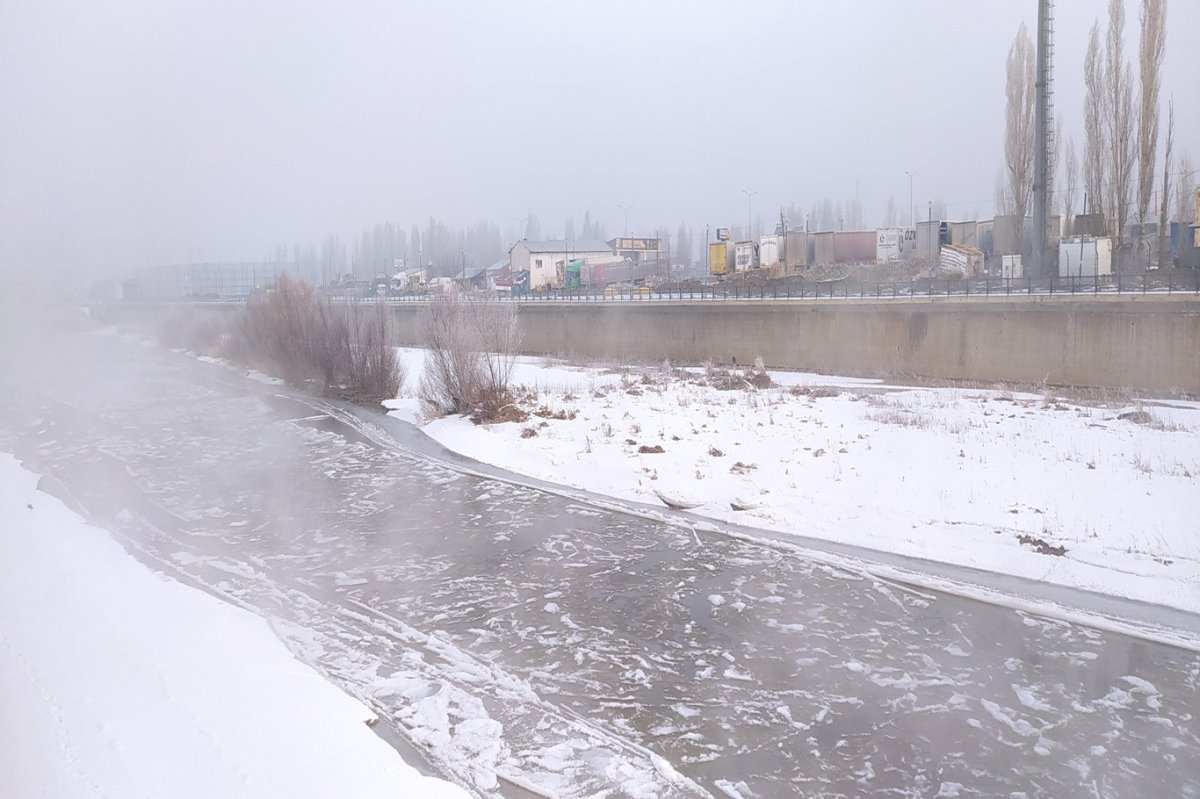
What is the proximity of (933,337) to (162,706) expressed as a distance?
3231cm

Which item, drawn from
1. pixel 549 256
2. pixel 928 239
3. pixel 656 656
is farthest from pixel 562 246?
pixel 656 656

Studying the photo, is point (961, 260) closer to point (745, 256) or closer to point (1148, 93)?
point (1148, 93)

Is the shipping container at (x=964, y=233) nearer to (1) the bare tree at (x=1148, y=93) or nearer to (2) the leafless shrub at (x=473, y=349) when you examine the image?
(1) the bare tree at (x=1148, y=93)

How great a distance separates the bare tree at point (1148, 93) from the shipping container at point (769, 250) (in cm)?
2550

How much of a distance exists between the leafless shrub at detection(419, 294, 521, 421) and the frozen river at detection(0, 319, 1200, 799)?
734cm

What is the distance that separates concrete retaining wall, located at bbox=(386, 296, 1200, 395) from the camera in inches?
1097

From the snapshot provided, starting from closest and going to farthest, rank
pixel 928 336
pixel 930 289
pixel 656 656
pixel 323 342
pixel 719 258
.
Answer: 1. pixel 656 656
2. pixel 323 342
3. pixel 928 336
4. pixel 930 289
5. pixel 719 258

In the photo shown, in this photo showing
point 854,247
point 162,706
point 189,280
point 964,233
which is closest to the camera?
point 162,706

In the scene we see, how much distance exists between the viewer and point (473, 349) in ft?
74.2

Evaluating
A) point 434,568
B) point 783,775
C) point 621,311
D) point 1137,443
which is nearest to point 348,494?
point 434,568

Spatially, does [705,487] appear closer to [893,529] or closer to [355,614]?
[893,529]

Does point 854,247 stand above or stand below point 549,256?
below

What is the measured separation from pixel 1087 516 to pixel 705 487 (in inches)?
220

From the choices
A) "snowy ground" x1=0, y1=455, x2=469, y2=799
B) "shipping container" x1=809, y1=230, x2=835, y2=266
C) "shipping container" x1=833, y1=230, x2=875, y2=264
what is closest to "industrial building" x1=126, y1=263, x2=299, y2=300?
"snowy ground" x1=0, y1=455, x2=469, y2=799
